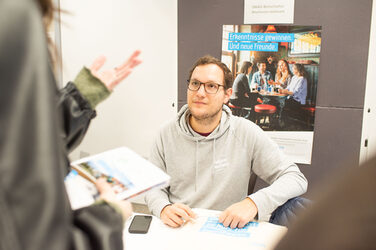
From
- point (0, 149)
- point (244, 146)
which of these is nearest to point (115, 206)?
point (0, 149)

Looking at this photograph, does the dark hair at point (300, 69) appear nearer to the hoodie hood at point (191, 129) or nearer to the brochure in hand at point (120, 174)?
the hoodie hood at point (191, 129)

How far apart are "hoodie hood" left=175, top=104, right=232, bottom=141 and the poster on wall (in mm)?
773

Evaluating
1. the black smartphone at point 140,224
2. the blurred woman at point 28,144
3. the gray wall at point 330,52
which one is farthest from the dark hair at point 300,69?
the blurred woman at point 28,144

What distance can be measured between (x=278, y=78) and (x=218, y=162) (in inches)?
43.9

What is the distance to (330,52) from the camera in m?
2.45

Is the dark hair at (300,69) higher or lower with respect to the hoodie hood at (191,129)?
higher

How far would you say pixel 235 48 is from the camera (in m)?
2.64

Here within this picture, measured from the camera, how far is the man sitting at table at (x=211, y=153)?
1809mm

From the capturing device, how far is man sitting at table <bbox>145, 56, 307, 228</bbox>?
1.81 metres

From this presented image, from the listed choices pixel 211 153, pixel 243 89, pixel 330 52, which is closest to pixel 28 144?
pixel 211 153

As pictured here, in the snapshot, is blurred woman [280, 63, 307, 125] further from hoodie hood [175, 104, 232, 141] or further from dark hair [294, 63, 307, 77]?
hoodie hood [175, 104, 232, 141]

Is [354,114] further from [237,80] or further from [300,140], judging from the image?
[237,80]

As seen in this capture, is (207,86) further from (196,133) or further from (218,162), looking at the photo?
(218,162)

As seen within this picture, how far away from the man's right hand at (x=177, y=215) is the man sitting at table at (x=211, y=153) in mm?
305
